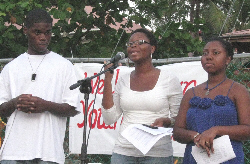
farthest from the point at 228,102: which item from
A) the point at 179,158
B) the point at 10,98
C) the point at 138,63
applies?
the point at 179,158

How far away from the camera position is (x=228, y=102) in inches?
116

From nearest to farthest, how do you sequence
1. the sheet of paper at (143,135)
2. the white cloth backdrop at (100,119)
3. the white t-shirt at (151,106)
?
the sheet of paper at (143,135) → the white t-shirt at (151,106) → the white cloth backdrop at (100,119)

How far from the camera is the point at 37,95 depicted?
3.24 m

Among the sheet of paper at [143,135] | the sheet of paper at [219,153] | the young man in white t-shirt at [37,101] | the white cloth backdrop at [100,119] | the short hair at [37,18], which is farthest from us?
the white cloth backdrop at [100,119]

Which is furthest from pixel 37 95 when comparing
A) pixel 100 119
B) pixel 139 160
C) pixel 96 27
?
pixel 96 27

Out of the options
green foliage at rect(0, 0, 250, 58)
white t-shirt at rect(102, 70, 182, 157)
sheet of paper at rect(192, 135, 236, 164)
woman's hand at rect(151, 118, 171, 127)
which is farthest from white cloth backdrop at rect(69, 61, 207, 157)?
sheet of paper at rect(192, 135, 236, 164)

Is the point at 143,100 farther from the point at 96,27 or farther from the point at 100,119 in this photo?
the point at 96,27

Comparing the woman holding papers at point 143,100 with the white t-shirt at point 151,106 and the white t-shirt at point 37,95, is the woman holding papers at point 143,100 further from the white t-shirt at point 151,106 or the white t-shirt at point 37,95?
the white t-shirt at point 37,95

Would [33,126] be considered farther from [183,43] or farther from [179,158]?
[183,43]

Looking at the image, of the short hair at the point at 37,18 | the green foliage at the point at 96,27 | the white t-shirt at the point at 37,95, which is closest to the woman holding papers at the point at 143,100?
the white t-shirt at the point at 37,95

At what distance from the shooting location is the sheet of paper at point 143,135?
3008 mm

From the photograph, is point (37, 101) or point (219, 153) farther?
point (37, 101)

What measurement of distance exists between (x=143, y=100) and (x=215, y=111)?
62 cm

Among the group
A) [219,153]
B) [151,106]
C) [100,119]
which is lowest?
[100,119]
